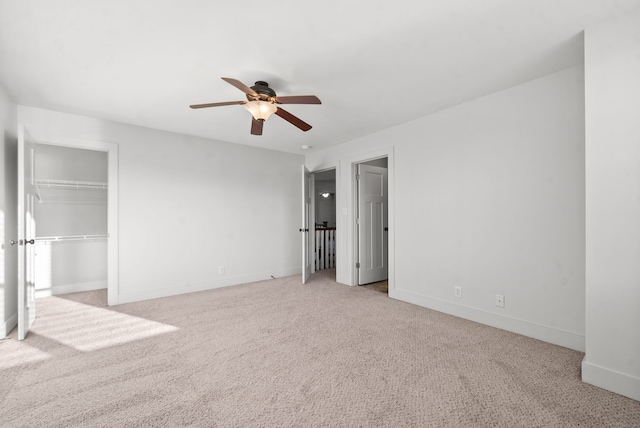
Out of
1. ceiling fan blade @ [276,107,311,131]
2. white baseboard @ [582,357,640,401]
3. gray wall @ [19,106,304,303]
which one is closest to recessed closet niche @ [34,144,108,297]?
gray wall @ [19,106,304,303]

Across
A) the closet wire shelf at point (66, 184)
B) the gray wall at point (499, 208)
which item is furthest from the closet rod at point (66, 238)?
the gray wall at point (499, 208)

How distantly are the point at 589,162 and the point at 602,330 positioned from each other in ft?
3.62

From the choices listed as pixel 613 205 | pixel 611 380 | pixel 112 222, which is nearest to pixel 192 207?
pixel 112 222

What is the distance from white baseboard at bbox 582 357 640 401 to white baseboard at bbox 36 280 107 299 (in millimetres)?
5852

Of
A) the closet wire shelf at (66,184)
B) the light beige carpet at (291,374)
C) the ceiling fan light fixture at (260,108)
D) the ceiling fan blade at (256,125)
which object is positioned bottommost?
the light beige carpet at (291,374)

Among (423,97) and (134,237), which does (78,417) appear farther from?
(423,97)

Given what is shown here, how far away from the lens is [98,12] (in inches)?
69.6

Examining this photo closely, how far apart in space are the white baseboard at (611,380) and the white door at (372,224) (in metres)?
2.96

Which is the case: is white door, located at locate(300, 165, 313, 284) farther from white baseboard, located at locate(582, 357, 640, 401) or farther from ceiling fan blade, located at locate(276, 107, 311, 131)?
white baseboard, located at locate(582, 357, 640, 401)

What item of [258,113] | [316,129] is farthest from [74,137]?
[316,129]

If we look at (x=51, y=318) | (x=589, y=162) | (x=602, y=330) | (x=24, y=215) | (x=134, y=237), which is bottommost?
(x=51, y=318)

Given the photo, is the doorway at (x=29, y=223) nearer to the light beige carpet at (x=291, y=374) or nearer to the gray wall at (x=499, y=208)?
the light beige carpet at (x=291, y=374)

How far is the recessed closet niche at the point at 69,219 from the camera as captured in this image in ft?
13.8

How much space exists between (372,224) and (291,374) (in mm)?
3118
